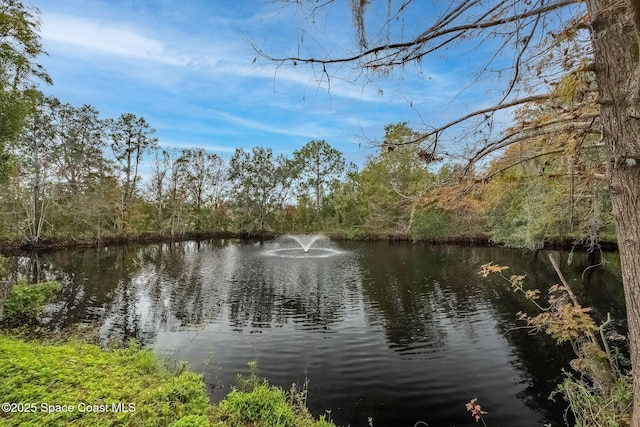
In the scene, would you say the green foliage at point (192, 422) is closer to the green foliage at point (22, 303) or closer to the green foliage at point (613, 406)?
the green foliage at point (613, 406)

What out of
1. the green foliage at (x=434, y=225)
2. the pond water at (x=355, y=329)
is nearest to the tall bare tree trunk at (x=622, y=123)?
the pond water at (x=355, y=329)

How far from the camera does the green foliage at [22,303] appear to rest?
285 inches

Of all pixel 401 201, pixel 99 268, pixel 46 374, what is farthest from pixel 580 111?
pixel 99 268

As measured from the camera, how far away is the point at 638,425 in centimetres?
209

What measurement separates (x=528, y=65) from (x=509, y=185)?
1803 mm


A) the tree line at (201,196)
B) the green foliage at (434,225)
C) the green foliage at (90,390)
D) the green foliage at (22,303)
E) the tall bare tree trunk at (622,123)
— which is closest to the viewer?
the tall bare tree trunk at (622,123)

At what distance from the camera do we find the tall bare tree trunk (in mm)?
1768

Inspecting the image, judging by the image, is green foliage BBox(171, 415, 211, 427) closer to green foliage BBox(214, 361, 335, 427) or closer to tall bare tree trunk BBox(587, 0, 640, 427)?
green foliage BBox(214, 361, 335, 427)

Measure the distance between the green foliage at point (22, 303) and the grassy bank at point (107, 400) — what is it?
3.91 meters

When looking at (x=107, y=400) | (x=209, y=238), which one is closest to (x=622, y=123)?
(x=107, y=400)

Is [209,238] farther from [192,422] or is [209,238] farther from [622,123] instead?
[622,123]

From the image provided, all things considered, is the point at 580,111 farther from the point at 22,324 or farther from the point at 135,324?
the point at 22,324

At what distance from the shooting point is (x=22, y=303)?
24.4 ft

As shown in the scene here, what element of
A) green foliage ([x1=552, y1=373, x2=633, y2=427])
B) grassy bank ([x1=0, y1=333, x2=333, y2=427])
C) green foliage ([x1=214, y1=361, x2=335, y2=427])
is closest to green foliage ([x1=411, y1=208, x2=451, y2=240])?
green foliage ([x1=552, y1=373, x2=633, y2=427])
